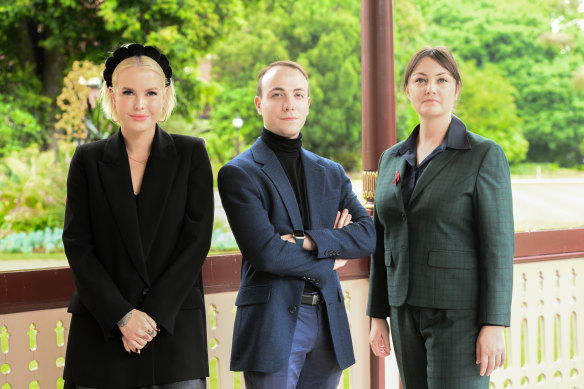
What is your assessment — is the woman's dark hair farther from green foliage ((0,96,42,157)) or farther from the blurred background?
the blurred background

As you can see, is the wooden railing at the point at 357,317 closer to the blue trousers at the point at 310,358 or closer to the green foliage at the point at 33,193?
the blue trousers at the point at 310,358

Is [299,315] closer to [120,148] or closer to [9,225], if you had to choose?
[120,148]

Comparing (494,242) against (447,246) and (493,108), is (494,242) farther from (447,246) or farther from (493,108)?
(493,108)

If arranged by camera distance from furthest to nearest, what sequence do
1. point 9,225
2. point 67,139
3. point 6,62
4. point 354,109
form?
point 354,109
point 6,62
point 67,139
point 9,225

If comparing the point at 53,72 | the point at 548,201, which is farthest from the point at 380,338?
the point at 548,201

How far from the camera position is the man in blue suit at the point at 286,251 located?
1.79 meters

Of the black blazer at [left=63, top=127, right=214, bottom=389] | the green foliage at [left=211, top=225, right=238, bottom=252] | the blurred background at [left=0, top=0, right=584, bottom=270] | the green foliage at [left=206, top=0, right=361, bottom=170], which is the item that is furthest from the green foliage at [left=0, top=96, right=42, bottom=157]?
the black blazer at [left=63, top=127, right=214, bottom=389]

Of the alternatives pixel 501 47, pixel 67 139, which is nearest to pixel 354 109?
pixel 501 47

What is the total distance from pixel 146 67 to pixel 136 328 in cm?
70

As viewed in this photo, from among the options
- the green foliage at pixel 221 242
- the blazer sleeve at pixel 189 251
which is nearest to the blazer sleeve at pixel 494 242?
the blazer sleeve at pixel 189 251

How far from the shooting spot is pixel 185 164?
1822mm

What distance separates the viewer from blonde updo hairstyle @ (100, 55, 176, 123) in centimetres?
180

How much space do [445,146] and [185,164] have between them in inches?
29.3

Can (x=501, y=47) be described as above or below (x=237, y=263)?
above
